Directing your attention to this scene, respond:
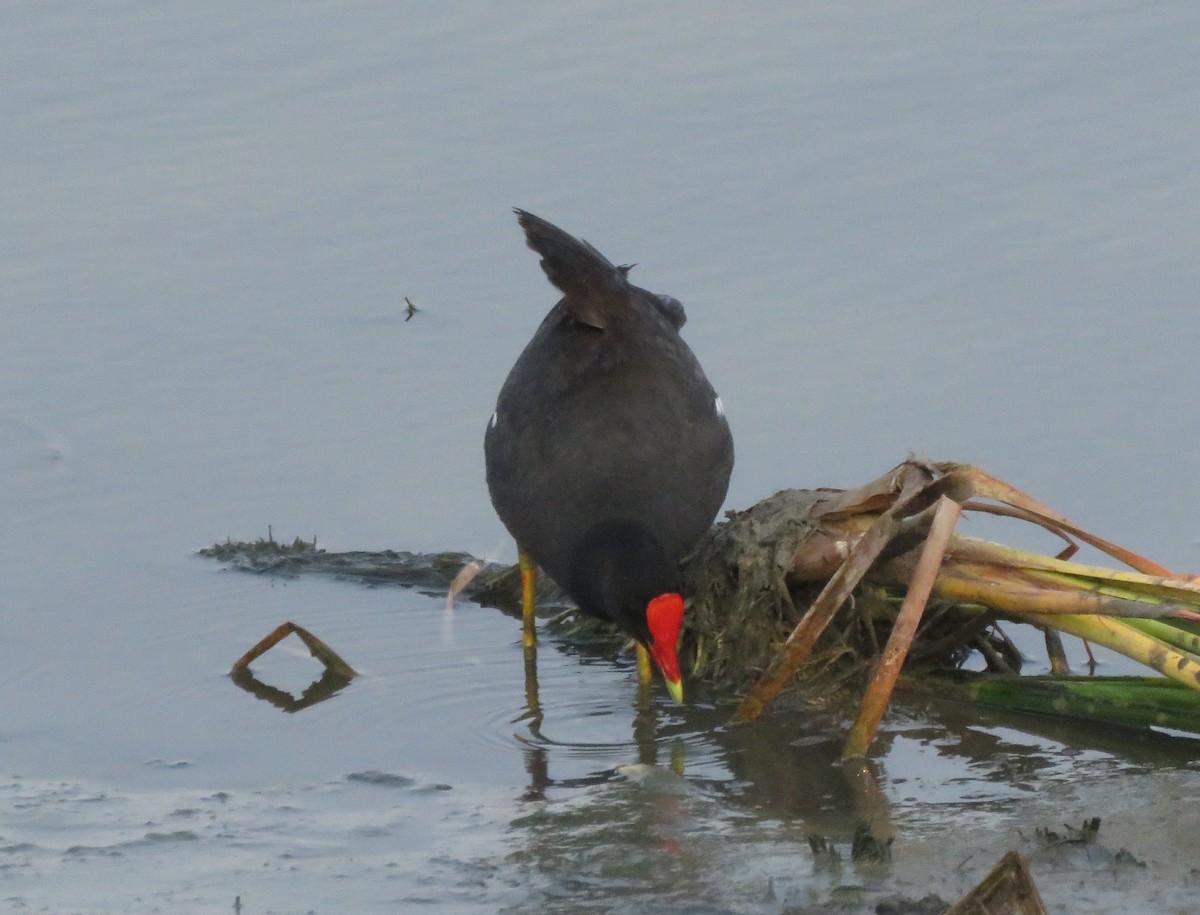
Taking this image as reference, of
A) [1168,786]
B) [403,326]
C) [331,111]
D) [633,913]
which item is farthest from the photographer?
[331,111]

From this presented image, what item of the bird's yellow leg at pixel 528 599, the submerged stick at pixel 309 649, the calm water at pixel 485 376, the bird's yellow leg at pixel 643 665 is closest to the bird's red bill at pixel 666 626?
the calm water at pixel 485 376

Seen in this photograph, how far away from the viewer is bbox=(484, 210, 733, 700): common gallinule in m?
5.48

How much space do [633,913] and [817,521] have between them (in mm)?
1924

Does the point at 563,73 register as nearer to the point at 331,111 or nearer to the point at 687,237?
the point at 331,111

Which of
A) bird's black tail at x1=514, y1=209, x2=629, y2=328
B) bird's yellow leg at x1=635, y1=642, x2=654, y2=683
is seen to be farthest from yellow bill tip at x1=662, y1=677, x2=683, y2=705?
bird's black tail at x1=514, y1=209, x2=629, y2=328

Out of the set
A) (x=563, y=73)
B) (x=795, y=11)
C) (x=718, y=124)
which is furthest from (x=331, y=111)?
(x=795, y=11)

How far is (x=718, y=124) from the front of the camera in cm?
941

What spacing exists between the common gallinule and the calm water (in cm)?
40

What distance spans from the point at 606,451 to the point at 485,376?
199 cm

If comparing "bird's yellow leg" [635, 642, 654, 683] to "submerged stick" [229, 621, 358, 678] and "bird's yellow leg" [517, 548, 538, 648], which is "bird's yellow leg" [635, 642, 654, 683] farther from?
"submerged stick" [229, 621, 358, 678]

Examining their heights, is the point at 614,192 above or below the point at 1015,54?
below

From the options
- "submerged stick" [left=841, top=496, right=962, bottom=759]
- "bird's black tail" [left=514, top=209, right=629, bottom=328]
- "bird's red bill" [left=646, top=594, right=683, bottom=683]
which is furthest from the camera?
"bird's black tail" [left=514, top=209, right=629, bottom=328]

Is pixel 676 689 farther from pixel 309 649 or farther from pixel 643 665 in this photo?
pixel 309 649

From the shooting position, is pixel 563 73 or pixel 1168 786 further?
pixel 563 73
